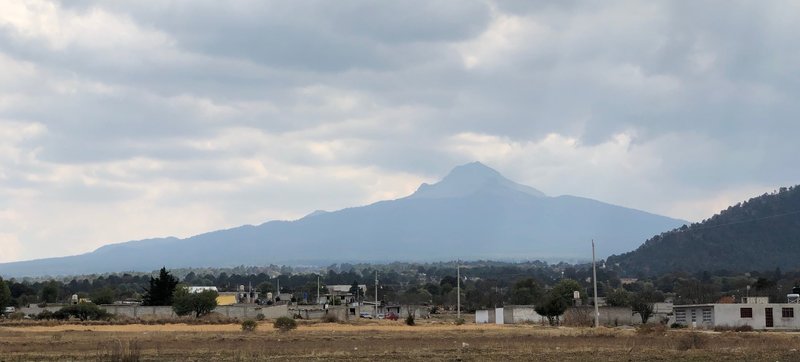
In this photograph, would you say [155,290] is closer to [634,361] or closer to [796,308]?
[796,308]

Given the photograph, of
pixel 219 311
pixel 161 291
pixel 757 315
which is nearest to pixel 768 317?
pixel 757 315

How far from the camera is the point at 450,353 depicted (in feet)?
132

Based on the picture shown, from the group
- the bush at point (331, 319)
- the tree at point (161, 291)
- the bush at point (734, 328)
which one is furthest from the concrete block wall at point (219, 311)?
the bush at point (734, 328)

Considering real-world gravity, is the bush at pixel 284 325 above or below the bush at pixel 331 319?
above

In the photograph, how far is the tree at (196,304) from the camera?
366 ft

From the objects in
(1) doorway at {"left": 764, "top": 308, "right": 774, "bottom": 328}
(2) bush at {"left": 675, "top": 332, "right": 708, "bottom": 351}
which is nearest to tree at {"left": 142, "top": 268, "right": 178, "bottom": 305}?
(1) doorway at {"left": 764, "top": 308, "right": 774, "bottom": 328}

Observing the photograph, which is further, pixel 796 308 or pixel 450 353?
pixel 796 308

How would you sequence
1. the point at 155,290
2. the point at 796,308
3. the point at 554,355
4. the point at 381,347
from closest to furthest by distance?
the point at 554,355
the point at 381,347
the point at 796,308
the point at 155,290

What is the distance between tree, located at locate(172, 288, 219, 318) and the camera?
111625 millimetres

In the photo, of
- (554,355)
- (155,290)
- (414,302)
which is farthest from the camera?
(414,302)

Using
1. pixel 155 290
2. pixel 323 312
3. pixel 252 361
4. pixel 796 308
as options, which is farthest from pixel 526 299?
pixel 252 361

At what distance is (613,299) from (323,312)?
39.4m

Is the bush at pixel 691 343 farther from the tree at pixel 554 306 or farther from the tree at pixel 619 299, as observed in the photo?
the tree at pixel 619 299

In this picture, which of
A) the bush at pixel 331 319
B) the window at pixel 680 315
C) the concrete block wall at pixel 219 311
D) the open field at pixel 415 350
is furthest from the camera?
the concrete block wall at pixel 219 311
